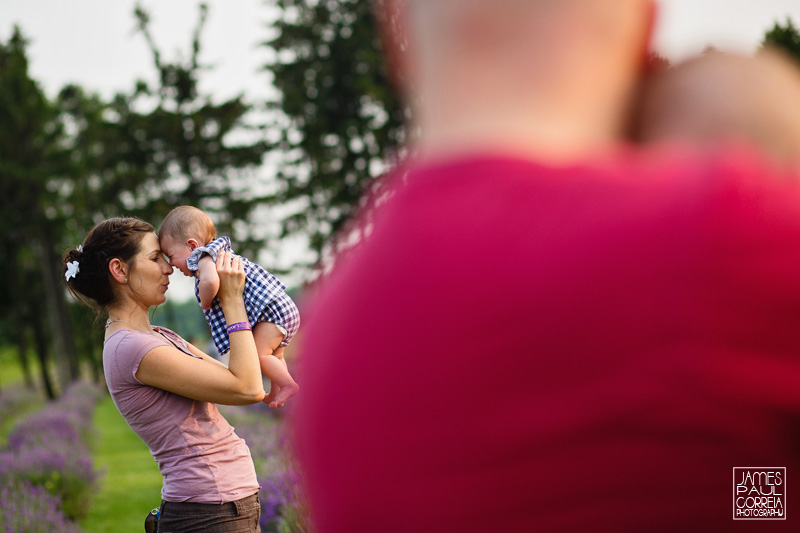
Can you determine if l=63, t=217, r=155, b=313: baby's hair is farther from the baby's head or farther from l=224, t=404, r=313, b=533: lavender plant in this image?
l=224, t=404, r=313, b=533: lavender plant

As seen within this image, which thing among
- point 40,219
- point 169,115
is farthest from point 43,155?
→ point 169,115

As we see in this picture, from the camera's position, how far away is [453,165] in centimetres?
38

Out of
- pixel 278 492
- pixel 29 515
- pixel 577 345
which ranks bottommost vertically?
pixel 29 515

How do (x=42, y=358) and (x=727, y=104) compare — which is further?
(x=42, y=358)

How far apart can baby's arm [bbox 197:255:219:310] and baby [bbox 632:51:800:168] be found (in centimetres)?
282

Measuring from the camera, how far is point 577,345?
342 millimetres

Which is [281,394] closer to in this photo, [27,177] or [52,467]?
[52,467]

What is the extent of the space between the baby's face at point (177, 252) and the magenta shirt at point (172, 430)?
18.5 inches

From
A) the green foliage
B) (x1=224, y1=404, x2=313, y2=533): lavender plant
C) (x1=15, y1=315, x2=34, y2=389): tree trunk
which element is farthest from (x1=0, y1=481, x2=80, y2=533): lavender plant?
(x1=15, y1=315, x2=34, y2=389): tree trunk

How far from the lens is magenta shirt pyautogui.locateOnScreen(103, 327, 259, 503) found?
308 centimetres

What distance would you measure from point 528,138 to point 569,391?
0.48ft

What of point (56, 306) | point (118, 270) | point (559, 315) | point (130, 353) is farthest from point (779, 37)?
point (56, 306)

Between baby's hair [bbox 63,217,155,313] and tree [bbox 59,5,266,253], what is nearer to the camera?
baby's hair [bbox 63,217,155,313]

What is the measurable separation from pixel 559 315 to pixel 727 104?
6.5 inches
